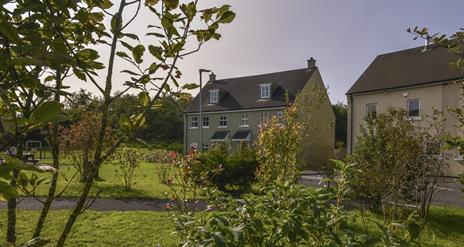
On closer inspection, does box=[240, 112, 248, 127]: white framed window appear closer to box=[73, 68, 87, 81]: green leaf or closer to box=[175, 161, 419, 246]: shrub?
box=[175, 161, 419, 246]: shrub

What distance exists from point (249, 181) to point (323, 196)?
14.5m

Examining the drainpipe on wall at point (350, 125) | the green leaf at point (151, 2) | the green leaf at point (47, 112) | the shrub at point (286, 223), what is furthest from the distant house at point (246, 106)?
the green leaf at point (47, 112)

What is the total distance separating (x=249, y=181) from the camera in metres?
16.7

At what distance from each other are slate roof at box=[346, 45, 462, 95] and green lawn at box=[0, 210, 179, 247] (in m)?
22.3

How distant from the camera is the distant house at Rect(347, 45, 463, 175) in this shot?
85.1 feet

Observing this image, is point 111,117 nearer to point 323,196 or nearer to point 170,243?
point 323,196

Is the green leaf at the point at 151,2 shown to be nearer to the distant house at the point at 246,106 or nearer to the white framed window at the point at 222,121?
the distant house at the point at 246,106

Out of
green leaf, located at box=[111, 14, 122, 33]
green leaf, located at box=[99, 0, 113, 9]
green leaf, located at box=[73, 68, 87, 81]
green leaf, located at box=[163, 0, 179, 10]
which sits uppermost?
green leaf, located at box=[99, 0, 113, 9]

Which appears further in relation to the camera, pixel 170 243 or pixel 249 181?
pixel 249 181

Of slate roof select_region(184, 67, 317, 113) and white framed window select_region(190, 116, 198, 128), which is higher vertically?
slate roof select_region(184, 67, 317, 113)

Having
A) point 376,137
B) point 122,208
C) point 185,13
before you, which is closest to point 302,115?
point 376,137

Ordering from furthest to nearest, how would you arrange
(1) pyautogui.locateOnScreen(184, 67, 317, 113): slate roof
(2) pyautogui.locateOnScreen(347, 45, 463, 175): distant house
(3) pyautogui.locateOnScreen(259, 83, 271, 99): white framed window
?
1. (3) pyautogui.locateOnScreen(259, 83, 271, 99): white framed window
2. (1) pyautogui.locateOnScreen(184, 67, 317, 113): slate roof
3. (2) pyautogui.locateOnScreen(347, 45, 463, 175): distant house

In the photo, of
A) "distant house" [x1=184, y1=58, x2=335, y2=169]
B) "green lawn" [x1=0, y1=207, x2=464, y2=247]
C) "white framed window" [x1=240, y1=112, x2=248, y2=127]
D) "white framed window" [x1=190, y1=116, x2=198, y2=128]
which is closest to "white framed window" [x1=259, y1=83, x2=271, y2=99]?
"distant house" [x1=184, y1=58, x2=335, y2=169]

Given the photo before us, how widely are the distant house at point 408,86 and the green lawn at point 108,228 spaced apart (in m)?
17.8
